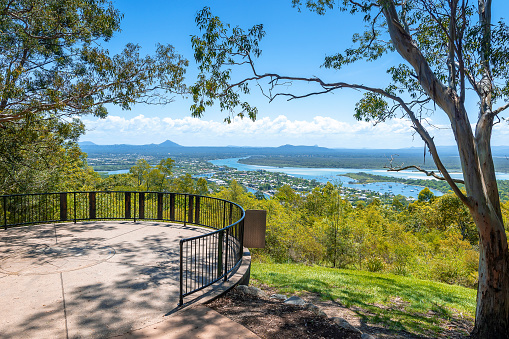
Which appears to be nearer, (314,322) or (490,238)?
(314,322)

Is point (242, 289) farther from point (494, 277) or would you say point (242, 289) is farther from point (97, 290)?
point (494, 277)

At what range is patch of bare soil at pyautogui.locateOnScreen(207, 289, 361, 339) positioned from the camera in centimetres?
389

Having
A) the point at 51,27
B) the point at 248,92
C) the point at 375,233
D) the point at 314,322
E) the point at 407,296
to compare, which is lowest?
the point at 375,233

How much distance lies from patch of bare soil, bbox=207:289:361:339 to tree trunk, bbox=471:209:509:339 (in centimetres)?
301

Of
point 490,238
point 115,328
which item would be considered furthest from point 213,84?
point 490,238

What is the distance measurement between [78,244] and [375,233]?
19833 mm

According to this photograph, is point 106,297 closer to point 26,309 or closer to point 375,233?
point 26,309

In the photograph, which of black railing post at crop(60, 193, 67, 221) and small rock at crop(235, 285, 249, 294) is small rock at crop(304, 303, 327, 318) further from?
black railing post at crop(60, 193, 67, 221)

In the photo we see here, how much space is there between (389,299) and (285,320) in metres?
4.51

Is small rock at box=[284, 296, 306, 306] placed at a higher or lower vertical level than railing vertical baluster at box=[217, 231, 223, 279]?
lower

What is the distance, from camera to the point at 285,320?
4270 mm

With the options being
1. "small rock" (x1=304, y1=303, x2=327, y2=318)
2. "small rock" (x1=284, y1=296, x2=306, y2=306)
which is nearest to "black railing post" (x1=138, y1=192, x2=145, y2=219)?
"small rock" (x1=284, y1=296, x2=306, y2=306)

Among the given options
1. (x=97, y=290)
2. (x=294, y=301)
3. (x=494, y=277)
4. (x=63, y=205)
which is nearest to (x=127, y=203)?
(x=63, y=205)

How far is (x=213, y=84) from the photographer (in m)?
8.40
